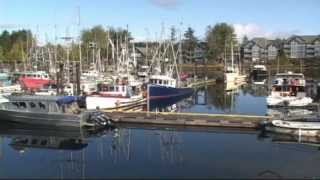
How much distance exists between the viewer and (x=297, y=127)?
35594mm

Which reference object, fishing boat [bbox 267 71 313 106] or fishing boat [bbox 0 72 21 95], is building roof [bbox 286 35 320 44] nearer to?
fishing boat [bbox 0 72 21 95]

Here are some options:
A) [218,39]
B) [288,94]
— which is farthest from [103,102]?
[218,39]

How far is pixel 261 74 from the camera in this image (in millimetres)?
106062

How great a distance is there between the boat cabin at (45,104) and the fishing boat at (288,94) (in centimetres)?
2013

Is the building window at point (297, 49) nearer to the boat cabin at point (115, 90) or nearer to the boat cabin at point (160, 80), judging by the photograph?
the boat cabin at point (160, 80)

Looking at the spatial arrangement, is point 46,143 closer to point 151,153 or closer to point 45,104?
point 45,104

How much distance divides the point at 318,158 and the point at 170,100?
32165 mm

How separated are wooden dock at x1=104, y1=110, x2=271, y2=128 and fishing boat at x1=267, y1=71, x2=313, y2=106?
36.8 feet

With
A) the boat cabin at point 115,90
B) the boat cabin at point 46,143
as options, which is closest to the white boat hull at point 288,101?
the boat cabin at point 115,90

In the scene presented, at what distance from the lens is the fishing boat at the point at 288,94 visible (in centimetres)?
5031

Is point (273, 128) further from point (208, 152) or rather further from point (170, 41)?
point (170, 41)

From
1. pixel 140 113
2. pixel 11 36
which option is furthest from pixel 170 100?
pixel 11 36

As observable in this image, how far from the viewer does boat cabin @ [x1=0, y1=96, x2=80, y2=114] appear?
40781 millimetres

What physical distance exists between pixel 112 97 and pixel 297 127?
19423 mm
